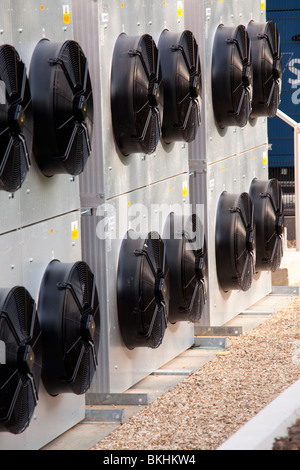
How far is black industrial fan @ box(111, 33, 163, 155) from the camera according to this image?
19.8 feet

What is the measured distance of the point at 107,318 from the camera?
20.4 feet

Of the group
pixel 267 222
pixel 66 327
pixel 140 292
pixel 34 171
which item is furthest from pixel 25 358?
pixel 267 222

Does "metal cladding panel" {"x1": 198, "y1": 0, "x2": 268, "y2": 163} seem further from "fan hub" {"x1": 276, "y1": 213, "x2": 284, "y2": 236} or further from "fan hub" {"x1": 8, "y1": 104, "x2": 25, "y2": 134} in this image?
"fan hub" {"x1": 8, "y1": 104, "x2": 25, "y2": 134}

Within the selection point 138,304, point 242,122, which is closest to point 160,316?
point 138,304

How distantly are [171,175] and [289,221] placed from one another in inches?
228

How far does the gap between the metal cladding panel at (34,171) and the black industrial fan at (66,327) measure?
0.35m

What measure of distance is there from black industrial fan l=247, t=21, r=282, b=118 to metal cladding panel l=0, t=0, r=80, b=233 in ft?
10.8

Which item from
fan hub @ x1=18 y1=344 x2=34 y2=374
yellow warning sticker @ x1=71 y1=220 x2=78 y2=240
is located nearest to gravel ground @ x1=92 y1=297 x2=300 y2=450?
fan hub @ x1=18 y1=344 x2=34 y2=374

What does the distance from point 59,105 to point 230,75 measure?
3013 millimetres

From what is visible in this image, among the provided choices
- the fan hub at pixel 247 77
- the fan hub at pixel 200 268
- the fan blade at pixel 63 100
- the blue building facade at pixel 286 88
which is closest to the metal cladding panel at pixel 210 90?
the fan hub at pixel 247 77

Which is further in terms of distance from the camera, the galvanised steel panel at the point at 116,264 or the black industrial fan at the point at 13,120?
the galvanised steel panel at the point at 116,264

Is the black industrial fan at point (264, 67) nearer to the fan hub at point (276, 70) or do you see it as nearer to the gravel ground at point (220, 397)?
the fan hub at point (276, 70)

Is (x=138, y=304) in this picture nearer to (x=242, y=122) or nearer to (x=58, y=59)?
(x=58, y=59)

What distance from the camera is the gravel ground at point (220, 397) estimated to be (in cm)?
563
